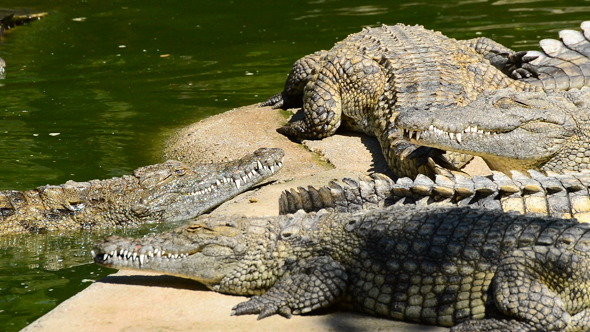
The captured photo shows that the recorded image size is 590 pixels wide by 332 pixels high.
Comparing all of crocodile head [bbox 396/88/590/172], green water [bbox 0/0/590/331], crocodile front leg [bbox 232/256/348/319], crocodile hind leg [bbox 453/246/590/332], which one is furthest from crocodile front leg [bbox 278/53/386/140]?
crocodile hind leg [bbox 453/246/590/332]

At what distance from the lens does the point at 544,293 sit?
4105 millimetres

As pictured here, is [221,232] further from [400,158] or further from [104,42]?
[104,42]

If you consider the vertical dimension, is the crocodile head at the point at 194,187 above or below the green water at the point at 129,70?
above

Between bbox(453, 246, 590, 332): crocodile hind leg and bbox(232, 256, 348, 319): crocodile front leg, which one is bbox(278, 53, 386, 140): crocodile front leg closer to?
bbox(232, 256, 348, 319): crocodile front leg

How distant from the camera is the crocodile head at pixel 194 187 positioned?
720 centimetres

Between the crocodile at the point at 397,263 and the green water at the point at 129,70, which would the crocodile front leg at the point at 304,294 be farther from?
the green water at the point at 129,70

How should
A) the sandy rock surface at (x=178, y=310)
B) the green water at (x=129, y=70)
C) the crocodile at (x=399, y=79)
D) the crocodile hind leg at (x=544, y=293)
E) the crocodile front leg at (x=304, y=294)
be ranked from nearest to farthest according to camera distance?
the crocodile hind leg at (x=544, y=293) < the sandy rock surface at (x=178, y=310) < the crocodile front leg at (x=304, y=294) < the green water at (x=129, y=70) < the crocodile at (x=399, y=79)

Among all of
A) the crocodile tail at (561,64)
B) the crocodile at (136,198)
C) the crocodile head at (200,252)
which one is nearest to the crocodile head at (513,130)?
the crocodile head at (200,252)

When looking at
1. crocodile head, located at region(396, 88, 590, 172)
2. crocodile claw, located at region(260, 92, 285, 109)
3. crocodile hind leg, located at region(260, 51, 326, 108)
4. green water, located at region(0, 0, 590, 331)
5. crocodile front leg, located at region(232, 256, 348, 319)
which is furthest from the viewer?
crocodile claw, located at region(260, 92, 285, 109)

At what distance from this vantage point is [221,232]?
5.03 meters

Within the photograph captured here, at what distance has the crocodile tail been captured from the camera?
9.09 metres

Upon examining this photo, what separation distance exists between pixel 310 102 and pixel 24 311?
417 centimetres

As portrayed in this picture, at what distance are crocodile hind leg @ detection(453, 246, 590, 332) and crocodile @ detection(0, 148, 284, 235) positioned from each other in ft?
11.1

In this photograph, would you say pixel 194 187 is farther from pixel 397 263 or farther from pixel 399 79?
pixel 397 263
